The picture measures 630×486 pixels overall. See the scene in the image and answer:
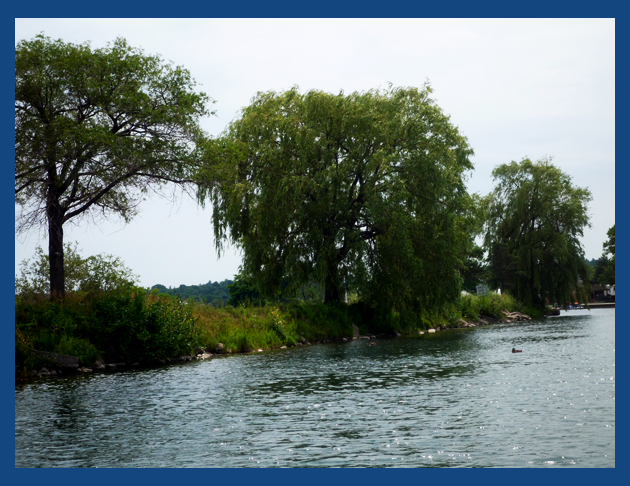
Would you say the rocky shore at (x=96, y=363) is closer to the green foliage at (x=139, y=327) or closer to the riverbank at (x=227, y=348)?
the riverbank at (x=227, y=348)

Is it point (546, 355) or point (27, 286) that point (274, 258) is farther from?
point (546, 355)

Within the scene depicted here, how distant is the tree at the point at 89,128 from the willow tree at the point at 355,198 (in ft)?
28.9

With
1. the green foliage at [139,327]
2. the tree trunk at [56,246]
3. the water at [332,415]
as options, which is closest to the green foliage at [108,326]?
the green foliage at [139,327]

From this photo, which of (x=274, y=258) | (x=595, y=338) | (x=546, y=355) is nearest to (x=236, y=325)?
(x=274, y=258)

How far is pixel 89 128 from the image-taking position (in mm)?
25484

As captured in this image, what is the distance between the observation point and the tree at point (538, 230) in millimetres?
59562

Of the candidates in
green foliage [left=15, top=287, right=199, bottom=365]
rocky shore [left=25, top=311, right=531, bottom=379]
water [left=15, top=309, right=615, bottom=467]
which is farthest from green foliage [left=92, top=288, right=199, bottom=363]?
water [left=15, top=309, right=615, bottom=467]

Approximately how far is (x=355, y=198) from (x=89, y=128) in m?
17.3

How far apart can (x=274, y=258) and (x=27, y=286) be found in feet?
44.4

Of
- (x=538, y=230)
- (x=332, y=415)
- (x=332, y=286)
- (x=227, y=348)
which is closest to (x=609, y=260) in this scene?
(x=538, y=230)

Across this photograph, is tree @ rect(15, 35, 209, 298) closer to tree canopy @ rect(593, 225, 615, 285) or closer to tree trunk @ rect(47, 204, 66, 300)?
tree trunk @ rect(47, 204, 66, 300)

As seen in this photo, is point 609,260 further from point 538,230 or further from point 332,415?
point 332,415

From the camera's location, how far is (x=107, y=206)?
29.8 m

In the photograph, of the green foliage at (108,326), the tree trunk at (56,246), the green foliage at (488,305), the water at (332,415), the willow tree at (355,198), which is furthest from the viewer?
the green foliage at (488,305)
